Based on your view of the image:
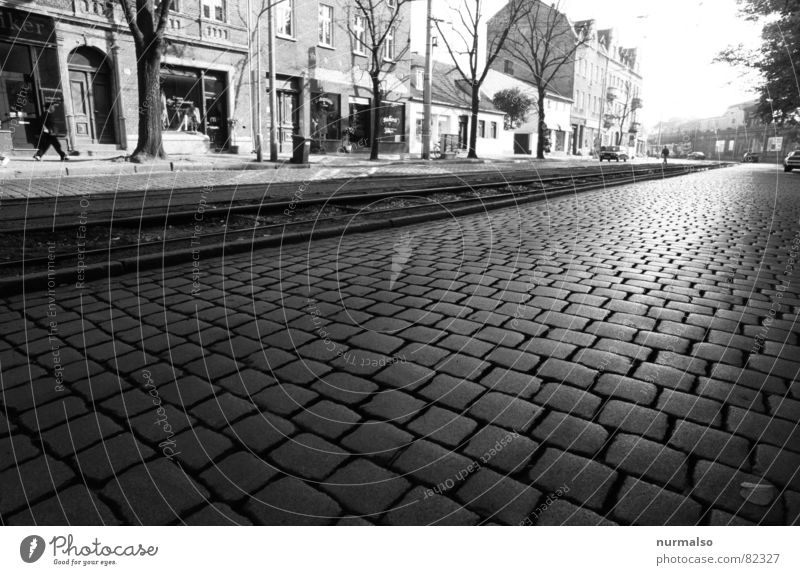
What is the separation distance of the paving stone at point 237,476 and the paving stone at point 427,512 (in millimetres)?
595

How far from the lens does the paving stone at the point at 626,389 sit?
3.07 meters

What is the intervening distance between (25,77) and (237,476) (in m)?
24.9

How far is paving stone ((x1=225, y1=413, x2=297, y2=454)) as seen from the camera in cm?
261

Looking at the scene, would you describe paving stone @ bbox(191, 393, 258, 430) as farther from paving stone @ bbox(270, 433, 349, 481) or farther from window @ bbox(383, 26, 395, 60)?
window @ bbox(383, 26, 395, 60)

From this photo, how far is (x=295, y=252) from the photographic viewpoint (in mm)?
6809

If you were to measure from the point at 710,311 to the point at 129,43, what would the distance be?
25.4m

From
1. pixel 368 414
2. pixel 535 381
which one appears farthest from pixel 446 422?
pixel 535 381

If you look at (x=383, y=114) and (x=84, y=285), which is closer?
(x=84, y=285)

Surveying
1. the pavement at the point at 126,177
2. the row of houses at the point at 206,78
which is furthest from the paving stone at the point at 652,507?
the row of houses at the point at 206,78

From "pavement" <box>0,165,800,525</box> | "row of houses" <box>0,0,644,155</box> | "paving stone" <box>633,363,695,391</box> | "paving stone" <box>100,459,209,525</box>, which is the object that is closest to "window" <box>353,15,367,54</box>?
"row of houses" <box>0,0,644,155</box>

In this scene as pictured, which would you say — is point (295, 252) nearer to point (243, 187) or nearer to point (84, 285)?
point (84, 285)

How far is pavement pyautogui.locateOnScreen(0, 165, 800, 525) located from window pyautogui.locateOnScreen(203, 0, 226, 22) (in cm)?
2442

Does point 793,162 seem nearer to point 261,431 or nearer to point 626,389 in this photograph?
point 626,389

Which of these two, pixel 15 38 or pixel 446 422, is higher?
pixel 15 38
